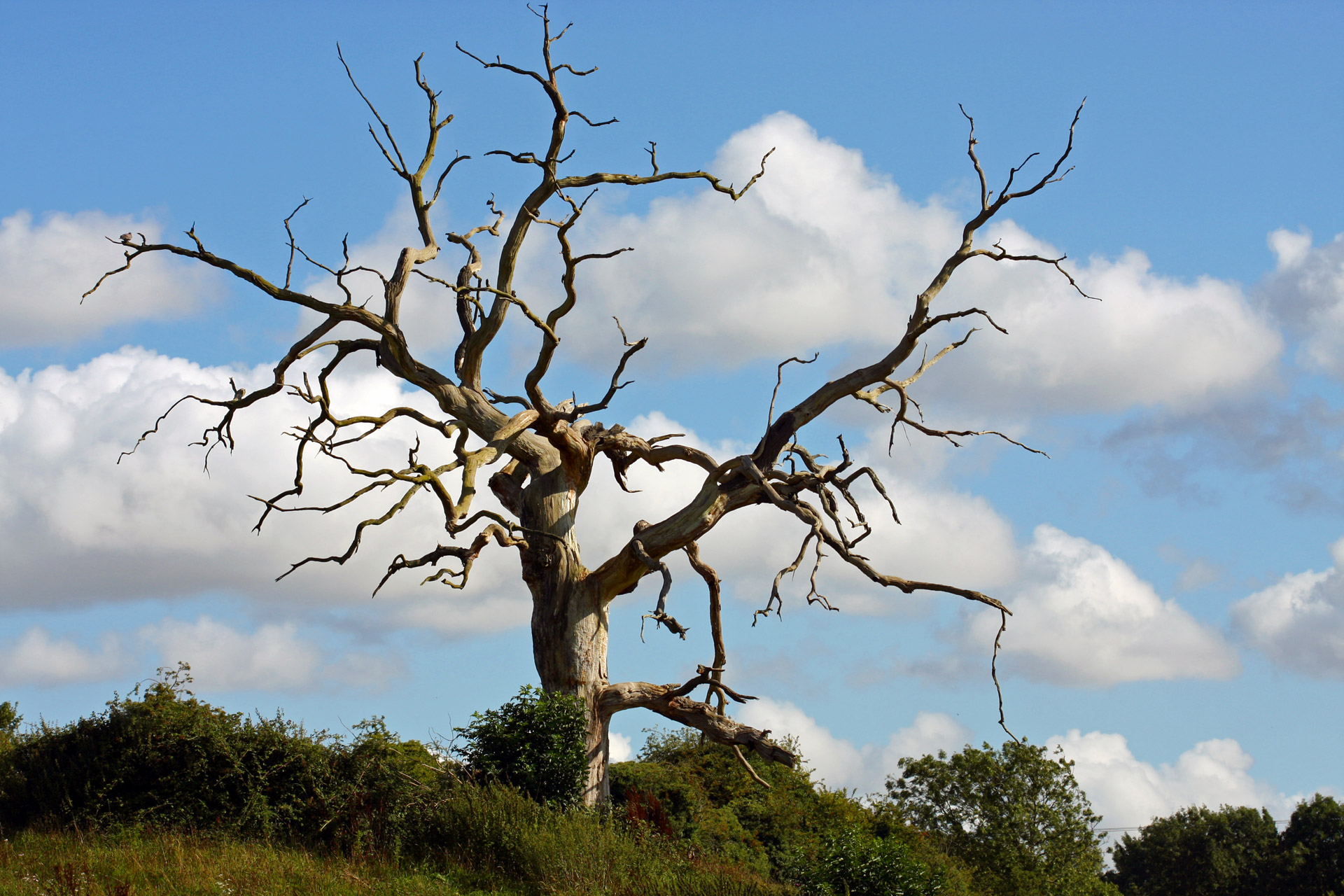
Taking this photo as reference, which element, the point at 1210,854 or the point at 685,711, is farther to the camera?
the point at 1210,854

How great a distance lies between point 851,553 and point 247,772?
8.50 m

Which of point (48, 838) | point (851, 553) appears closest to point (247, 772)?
point (48, 838)

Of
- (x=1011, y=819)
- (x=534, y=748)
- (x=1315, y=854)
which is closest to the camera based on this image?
(x=534, y=748)

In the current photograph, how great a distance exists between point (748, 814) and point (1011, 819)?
816 centimetres

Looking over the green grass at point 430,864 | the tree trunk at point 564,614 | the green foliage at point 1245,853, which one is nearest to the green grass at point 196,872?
the green grass at point 430,864

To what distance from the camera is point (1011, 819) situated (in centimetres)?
2509

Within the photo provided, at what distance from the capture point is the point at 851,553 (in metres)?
16.7

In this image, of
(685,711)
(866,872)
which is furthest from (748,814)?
(866,872)

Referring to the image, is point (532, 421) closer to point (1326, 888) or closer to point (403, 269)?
point (403, 269)

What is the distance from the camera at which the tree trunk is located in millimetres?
16703

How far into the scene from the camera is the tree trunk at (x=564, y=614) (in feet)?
54.8

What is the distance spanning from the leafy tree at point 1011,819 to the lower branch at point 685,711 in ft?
31.9

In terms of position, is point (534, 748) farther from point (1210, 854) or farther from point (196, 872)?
point (1210, 854)

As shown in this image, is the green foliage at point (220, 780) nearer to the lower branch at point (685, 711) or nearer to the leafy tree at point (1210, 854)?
the lower branch at point (685, 711)
